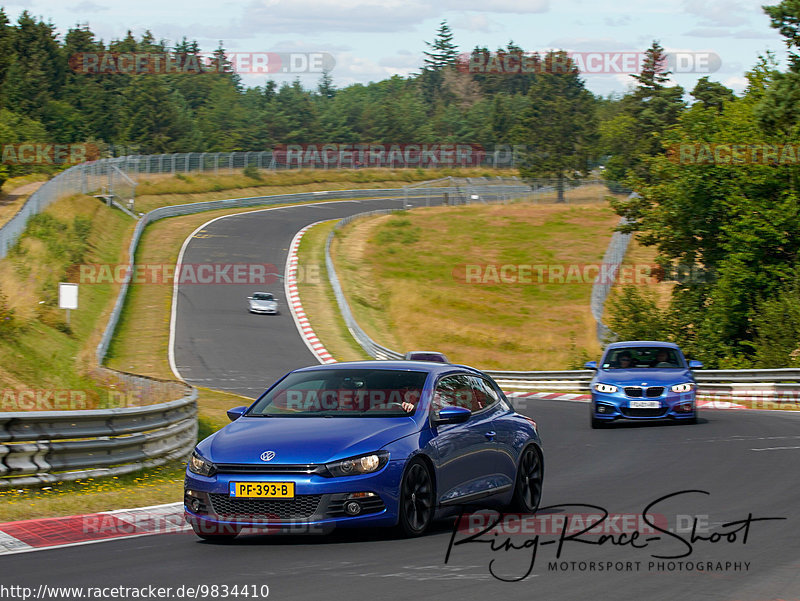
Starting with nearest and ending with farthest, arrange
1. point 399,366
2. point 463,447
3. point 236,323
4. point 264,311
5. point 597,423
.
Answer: point 463,447 < point 399,366 < point 597,423 < point 236,323 < point 264,311

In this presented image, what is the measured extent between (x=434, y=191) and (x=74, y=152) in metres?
31.1

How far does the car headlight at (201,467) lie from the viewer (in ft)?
28.3

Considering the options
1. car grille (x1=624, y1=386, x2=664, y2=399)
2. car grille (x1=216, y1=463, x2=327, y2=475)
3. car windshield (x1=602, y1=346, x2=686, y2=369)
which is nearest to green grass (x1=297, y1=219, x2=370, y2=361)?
car windshield (x1=602, y1=346, x2=686, y2=369)

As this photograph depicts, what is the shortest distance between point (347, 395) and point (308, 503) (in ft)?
4.77

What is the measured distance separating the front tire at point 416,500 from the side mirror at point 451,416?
475 millimetres

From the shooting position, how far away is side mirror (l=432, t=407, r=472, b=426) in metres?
9.27

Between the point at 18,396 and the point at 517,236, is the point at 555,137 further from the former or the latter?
the point at 18,396

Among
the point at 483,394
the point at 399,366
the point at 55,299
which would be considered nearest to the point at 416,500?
the point at 399,366

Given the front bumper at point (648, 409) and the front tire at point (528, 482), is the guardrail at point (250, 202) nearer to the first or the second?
the front bumper at point (648, 409)

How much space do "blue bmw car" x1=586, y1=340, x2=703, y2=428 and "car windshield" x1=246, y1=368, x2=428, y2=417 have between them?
11081 millimetres

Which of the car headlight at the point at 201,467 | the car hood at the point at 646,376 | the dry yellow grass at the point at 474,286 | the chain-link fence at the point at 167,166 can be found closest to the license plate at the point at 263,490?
the car headlight at the point at 201,467

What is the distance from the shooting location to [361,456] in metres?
8.54

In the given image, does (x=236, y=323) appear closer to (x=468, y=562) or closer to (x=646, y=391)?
(x=646, y=391)

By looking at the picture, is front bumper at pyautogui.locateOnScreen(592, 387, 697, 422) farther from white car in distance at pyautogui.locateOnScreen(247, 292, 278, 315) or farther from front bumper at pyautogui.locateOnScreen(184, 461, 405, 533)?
white car in distance at pyautogui.locateOnScreen(247, 292, 278, 315)
